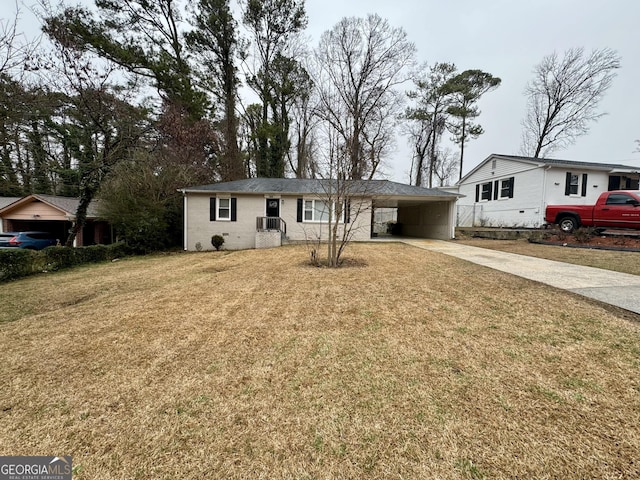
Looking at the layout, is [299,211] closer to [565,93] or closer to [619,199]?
[619,199]

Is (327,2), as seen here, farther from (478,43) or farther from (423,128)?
(423,128)

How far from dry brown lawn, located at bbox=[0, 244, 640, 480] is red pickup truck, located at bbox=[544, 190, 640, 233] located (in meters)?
9.25

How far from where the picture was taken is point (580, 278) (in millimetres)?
5184

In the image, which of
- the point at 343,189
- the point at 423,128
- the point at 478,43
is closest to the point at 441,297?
the point at 343,189

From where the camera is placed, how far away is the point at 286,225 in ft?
42.1

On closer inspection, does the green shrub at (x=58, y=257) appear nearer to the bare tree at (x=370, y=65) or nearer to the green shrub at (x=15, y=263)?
the green shrub at (x=15, y=263)

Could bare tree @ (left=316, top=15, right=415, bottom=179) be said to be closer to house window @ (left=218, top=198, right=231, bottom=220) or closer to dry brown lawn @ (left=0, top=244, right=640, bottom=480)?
house window @ (left=218, top=198, right=231, bottom=220)

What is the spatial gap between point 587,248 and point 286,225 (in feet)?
38.9

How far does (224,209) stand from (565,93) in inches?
967

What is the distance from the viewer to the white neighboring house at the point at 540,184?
1367 centimetres

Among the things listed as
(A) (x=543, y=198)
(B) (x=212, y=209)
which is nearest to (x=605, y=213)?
(A) (x=543, y=198)

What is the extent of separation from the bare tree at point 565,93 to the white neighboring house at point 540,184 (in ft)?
18.5

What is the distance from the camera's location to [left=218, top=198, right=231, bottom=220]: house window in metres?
12.6

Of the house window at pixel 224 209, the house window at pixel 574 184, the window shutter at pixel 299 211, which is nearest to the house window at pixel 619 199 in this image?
the house window at pixel 574 184
